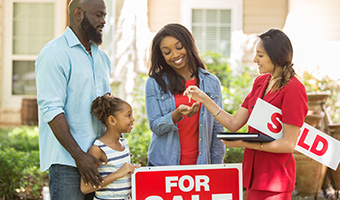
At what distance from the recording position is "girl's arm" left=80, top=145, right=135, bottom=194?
281 centimetres

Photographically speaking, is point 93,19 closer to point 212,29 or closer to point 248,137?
point 248,137

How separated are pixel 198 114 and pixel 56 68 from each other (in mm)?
1146

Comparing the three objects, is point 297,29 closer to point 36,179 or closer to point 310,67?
point 310,67

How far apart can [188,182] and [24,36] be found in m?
9.97

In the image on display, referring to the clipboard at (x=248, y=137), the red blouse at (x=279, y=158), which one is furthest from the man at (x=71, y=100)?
the red blouse at (x=279, y=158)

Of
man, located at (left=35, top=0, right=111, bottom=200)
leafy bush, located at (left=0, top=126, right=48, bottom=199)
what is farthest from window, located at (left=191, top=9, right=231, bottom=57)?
man, located at (left=35, top=0, right=111, bottom=200)

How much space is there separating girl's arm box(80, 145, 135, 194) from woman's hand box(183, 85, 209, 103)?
25.0 inches

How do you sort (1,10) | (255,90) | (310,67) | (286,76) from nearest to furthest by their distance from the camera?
(286,76)
(255,90)
(310,67)
(1,10)

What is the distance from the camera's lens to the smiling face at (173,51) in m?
3.35

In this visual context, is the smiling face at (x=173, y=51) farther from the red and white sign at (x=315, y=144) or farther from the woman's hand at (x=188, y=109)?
the red and white sign at (x=315, y=144)

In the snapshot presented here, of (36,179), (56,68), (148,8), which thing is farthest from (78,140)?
(148,8)

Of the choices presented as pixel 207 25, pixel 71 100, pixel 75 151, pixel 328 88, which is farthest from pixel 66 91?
pixel 207 25

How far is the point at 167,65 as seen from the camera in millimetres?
3514

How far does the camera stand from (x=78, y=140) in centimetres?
283
